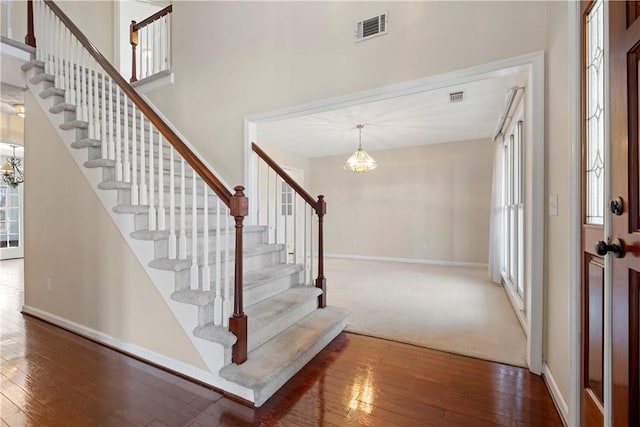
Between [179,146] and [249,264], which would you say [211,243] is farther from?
[179,146]

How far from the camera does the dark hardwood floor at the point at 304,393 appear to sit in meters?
1.58

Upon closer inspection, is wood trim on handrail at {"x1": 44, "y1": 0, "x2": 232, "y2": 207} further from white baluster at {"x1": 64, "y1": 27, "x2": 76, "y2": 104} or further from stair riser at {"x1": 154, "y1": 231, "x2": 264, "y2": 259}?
stair riser at {"x1": 154, "y1": 231, "x2": 264, "y2": 259}

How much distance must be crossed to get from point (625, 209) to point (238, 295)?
1874 millimetres

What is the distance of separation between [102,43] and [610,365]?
272 inches

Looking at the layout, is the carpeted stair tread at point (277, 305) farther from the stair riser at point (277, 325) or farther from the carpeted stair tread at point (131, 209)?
the carpeted stair tread at point (131, 209)

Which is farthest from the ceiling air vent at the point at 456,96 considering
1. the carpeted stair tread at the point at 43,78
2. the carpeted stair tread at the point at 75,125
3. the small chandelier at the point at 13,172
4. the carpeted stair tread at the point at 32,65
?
the small chandelier at the point at 13,172

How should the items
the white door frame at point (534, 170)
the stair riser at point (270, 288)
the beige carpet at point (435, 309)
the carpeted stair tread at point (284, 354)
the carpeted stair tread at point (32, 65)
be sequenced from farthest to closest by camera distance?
1. the carpeted stair tread at point (32, 65)
2. the beige carpet at point (435, 309)
3. the stair riser at point (270, 288)
4. the white door frame at point (534, 170)
5. the carpeted stair tread at point (284, 354)

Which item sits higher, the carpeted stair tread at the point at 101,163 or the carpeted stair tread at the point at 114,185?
the carpeted stair tread at the point at 101,163

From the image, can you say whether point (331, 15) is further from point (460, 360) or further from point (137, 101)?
point (460, 360)

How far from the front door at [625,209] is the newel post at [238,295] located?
5.72 feet

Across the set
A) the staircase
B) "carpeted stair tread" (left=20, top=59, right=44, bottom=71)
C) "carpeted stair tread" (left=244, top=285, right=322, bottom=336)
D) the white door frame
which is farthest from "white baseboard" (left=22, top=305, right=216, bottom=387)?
"carpeted stair tread" (left=20, top=59, right=44, bottom=71)

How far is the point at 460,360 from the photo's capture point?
7.18 feet

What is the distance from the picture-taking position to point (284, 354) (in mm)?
1962

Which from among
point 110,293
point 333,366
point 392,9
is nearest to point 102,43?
point 110,293
